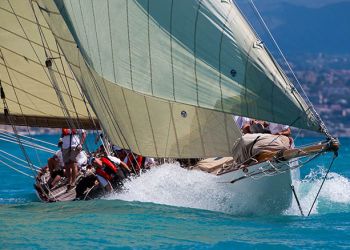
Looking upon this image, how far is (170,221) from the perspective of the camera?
1594 cm

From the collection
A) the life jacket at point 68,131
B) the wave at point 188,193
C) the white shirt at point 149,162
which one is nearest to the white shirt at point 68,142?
the life jacket at point 68,131

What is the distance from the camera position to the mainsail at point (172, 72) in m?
14.6

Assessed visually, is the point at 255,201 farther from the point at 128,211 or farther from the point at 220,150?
the point at 128,211

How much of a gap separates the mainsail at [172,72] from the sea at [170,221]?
90cm

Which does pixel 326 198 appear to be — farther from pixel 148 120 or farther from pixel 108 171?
pixel 148 120

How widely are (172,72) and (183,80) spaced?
242 millimetres

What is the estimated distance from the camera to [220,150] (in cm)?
1662

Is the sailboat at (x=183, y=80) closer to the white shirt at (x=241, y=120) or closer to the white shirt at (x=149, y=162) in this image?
the white shirt at (x=149, y=162)

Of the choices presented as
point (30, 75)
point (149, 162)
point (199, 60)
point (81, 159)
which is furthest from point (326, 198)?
point (199, 60)

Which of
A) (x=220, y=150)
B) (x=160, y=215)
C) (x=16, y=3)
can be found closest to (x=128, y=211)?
(x=160, y=215)

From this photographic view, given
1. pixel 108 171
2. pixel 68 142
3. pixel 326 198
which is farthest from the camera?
pixel 68 142

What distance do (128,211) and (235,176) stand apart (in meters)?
1.85

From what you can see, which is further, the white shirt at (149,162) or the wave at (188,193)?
the white shirt at (149,162)

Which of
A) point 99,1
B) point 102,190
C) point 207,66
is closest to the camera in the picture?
point 207,66
